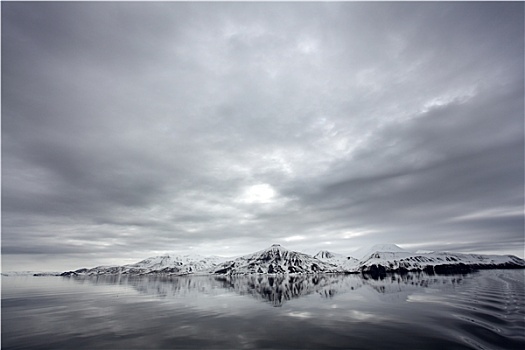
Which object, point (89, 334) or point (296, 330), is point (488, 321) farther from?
point (89, 334)

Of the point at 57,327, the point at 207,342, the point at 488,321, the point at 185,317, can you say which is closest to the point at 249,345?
the point at 207,342

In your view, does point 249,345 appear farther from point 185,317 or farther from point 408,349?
point 185,317

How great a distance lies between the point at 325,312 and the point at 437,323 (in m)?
19.7

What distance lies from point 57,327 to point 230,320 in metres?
28.8

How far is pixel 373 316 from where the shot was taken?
44.8 meters

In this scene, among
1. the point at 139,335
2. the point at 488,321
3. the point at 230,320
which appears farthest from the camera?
the point at 230,320

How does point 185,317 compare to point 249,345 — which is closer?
point 249,345

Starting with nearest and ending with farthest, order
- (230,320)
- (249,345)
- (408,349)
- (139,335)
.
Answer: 1. (408,349)
2. (249,345)
3. (139,335)
4. (230,320)

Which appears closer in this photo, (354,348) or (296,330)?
(354,348)

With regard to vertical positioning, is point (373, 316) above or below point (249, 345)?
below

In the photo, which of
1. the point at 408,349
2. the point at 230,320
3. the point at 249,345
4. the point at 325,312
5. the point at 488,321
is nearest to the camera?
the point at 408,349

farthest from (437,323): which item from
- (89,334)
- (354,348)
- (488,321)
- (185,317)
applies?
(89,334)

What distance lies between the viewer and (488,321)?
1499 inches

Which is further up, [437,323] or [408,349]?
[408,349]
